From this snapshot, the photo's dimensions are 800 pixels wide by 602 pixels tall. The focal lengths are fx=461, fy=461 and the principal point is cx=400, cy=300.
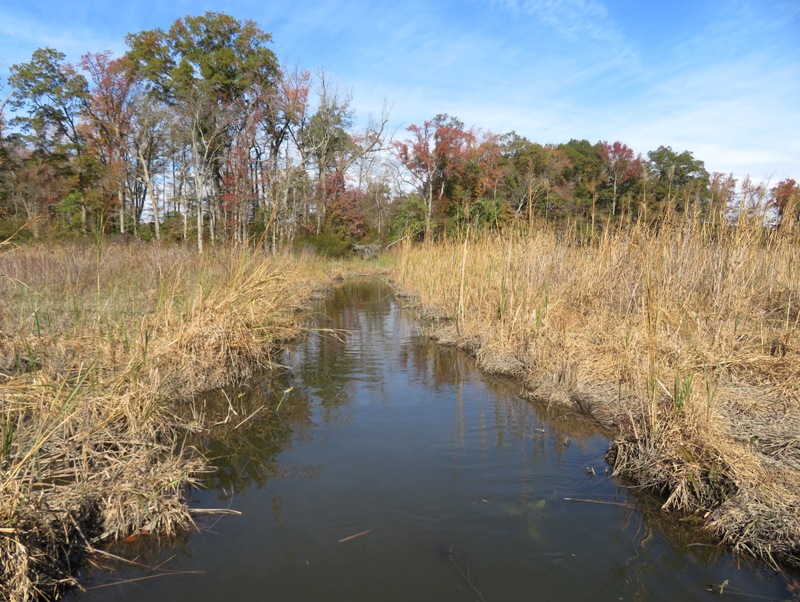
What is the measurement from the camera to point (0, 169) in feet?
76.1

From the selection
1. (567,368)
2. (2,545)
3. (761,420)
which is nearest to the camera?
(2,545)

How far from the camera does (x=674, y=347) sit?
4203 mm

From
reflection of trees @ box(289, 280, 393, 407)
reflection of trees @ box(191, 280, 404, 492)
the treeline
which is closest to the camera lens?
reflection of trees @ box(191, 280, 404, 492)

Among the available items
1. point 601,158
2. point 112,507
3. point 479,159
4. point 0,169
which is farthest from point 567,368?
point 601,158

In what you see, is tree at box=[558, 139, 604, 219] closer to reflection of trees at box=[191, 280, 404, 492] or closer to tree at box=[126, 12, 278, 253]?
tree at box=[126, 12, 278, 253]

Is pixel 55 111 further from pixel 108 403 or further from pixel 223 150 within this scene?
pixel 108 403

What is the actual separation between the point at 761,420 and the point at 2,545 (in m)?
4.47

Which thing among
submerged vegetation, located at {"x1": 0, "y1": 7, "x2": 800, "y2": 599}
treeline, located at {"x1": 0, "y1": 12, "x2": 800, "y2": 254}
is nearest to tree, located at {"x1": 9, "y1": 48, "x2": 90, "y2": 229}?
treeline, located at {"x1": 0, "y1": 12, "x2": 800, "y2": 254}

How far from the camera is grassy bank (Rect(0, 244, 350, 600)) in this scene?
210cm

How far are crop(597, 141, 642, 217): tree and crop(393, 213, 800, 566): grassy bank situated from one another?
2464cm

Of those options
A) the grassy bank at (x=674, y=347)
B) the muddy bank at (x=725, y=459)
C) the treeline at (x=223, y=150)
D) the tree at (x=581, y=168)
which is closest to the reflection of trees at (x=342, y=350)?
the grassy bank at (x=674, y=347)

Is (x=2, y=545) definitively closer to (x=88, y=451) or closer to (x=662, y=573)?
(x=88, y=451)

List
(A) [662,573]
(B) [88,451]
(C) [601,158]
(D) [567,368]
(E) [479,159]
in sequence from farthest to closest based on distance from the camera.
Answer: (C) [601,158]
(E) [479,159]
(D) [567,368]
(B) [88,451]
(A) [662,573]

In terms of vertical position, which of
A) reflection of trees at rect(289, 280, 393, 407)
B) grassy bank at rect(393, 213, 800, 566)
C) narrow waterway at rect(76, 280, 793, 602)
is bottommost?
narrow waterway at rect(76, 280, 793, 602)
